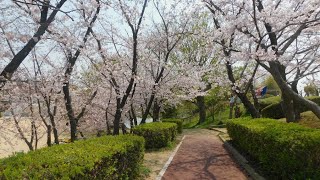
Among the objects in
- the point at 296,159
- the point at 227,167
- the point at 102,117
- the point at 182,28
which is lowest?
the point at 227,167

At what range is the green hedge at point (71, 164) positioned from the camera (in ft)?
13.2

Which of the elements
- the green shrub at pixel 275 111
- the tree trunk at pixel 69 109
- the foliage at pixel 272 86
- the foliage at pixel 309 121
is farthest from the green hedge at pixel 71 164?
the foliage at pixel 272 86

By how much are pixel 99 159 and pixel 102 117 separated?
1605 centimetres

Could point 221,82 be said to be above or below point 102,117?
above

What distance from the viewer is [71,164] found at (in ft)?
15.1

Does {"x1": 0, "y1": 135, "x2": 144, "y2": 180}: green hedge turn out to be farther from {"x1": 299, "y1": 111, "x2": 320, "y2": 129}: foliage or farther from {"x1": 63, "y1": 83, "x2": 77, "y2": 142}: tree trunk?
{"x1": 299, "y1": 111, "x2": 320, "y2": 129}: foliage

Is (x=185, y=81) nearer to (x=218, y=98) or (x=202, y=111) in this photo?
(x=202, y=111)

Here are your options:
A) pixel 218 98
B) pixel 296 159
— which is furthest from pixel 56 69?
pixel 218 98

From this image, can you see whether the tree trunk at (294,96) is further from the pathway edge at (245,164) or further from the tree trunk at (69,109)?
the tree trunk at (69,109)

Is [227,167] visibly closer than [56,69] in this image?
Yes

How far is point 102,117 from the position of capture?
20906 mm

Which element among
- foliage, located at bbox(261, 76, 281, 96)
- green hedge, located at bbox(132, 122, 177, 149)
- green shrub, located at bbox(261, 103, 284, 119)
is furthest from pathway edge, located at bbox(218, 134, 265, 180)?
foliage, located at bbox(261, 76, 281, 96)

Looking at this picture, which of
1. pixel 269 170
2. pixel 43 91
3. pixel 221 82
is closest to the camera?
pixel 269 170

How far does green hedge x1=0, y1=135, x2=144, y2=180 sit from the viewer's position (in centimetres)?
401
